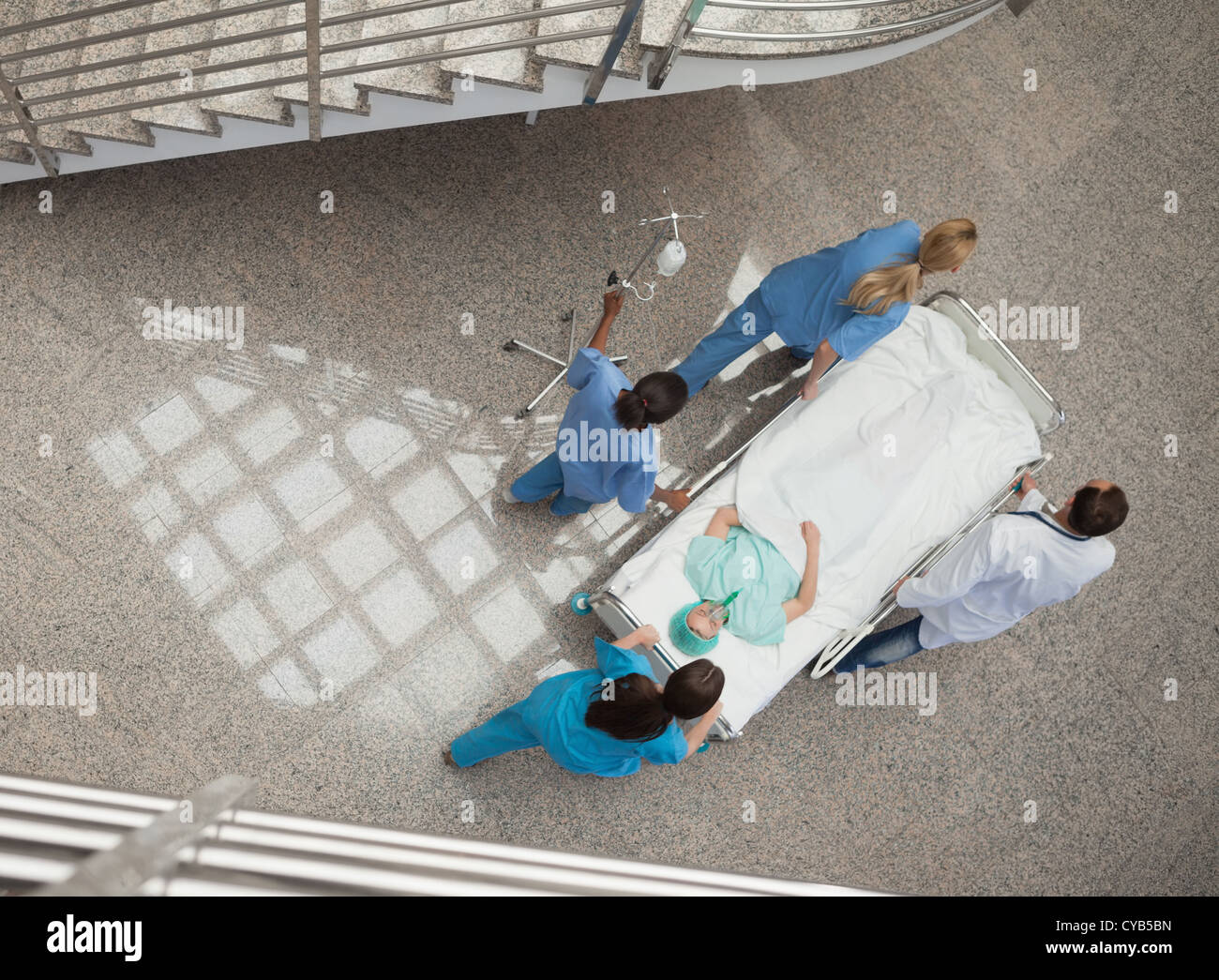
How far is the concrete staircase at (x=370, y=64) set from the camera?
9.84 ft

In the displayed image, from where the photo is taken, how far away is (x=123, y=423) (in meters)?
3.49

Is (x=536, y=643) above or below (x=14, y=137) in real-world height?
below

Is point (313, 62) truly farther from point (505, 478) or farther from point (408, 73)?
point (505, 478)

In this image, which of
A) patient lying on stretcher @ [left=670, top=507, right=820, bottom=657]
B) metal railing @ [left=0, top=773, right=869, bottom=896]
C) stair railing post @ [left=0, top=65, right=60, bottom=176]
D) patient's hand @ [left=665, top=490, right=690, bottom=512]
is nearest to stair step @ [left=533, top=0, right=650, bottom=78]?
patient's hand @ [left=665, top=490, right=690, bottom=512]

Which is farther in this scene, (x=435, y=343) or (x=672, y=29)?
(x=435, y=343)

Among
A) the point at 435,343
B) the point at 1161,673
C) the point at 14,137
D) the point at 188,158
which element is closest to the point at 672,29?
the point at 435,343

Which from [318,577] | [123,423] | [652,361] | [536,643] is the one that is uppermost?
[652,361]

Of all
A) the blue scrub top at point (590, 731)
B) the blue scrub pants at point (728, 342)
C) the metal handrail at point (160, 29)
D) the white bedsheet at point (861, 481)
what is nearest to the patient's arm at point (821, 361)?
the white bedsheet at point (861, 481)

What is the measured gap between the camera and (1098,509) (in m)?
2.90

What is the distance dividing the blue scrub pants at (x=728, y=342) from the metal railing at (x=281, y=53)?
935mm

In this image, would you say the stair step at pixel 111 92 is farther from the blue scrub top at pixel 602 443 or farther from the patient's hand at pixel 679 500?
the patient's hand at pixel 679 500

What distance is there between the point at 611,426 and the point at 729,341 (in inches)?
37.1
